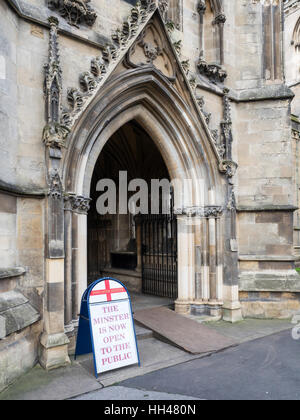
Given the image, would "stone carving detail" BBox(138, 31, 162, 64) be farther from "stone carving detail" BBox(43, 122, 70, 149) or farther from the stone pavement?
the stone pavement

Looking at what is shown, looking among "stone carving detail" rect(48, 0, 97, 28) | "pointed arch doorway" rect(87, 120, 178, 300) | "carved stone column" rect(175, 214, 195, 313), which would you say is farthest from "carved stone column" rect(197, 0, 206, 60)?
"carved stone column" rect(175, 214, 195, 313)

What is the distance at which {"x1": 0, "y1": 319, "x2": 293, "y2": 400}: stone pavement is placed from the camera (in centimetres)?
386

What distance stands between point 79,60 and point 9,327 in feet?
13.6

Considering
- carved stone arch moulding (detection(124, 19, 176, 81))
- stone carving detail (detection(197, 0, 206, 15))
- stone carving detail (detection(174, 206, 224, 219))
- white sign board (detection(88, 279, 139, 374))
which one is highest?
stone carving detail (detection(197, 0, 206, 15))

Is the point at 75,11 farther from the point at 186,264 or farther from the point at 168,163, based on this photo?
the point at 186,264

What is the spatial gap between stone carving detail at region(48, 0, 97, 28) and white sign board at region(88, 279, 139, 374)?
4.19 metres

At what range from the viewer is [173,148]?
7.20 metres

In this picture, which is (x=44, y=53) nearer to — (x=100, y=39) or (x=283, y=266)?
(x=100, y=39)

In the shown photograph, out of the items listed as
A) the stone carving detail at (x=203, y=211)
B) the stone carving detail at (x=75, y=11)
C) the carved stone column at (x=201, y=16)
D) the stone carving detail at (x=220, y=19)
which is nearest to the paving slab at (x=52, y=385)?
the stone carving detail at (x=203, y=211)

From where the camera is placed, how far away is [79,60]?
556cm

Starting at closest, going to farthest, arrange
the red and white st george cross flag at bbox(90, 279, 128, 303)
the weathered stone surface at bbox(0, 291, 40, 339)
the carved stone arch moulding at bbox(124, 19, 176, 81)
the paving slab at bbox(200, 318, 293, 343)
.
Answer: the weathered stone surface at bbox(0, 291, 40, 339) → the red and white st george cross flag at bbox(90, 279, 128, 303) → the paving slab at bbox(200, 318, 293, 343) → the carved stone arch moulding at bbox(124, 19, 176, 81)

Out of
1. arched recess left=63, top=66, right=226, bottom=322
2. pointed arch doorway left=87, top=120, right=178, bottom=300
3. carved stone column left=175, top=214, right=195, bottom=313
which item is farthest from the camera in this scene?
pointed arch doorway left=87, top=120, right=178, bottom=300

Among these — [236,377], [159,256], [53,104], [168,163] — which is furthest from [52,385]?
[159,256]
